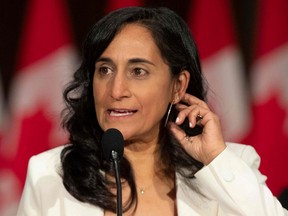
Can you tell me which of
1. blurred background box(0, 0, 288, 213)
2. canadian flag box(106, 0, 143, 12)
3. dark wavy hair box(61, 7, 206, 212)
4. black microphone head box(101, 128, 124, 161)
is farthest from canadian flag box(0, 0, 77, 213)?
black microphone head box(101, 128, 124, 161)

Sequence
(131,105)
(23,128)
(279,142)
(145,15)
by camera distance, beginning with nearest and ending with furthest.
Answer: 1. (131,105)
2. (145,15)
3. (23,128)
4. (279,142)

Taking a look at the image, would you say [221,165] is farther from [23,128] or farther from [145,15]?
[23,128]

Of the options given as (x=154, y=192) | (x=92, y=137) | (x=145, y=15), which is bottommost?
(x=154, y=192)

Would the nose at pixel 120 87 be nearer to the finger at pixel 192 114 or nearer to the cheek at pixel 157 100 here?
the cheek at pixel 157 100

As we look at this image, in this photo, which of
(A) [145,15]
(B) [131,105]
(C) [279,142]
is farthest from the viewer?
(C) [279,142]

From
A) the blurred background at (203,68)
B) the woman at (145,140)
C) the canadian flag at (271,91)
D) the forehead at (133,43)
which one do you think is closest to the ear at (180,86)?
the woman at (145,140)

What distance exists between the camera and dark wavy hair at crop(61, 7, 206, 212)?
68.9 inches

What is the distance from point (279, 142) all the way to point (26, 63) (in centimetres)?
95

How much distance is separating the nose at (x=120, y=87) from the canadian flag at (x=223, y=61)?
73 cm

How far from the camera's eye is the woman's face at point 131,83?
66.1 inches

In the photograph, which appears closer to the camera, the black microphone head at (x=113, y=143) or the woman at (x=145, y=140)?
the black microphone head at (x=113, y=143)

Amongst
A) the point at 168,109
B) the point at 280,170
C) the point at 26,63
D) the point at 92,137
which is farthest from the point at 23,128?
the point at 280,170

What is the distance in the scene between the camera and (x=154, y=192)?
184 cm

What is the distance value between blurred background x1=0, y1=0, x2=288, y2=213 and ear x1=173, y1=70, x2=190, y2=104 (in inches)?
18.4
